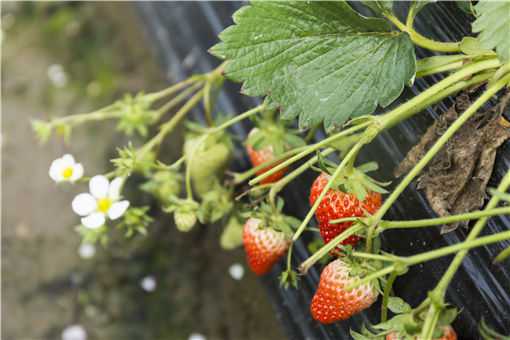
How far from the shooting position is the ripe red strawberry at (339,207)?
2.65ft

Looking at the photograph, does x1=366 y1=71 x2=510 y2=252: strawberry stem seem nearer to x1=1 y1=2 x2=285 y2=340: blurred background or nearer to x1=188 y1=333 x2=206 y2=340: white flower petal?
x1=1 y1=2 x2=285 y2=340: blurred background

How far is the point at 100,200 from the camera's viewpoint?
95 cm

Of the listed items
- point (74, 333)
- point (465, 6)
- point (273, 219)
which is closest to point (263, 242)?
point (273, 219)

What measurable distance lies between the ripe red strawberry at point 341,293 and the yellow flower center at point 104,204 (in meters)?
0.30

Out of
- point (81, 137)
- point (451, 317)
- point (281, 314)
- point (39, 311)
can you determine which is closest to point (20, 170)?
point (81, 137)

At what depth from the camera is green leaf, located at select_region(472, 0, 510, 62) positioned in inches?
29.1

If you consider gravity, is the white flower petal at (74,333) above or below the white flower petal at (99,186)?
below

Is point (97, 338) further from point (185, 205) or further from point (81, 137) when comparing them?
point (185, 205)

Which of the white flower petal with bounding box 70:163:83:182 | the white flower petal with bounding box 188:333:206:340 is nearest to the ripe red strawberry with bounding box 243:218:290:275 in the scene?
the white flower petal with bounding box 70:163:83:182

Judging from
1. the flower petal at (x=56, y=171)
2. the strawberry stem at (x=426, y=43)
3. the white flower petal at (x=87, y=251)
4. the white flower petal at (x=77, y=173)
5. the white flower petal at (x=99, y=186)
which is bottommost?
the white flower petal at (x=87, y=251)

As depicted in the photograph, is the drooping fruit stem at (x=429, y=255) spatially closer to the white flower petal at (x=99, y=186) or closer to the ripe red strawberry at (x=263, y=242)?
the ripe red strawberry at (x=263, y=242)

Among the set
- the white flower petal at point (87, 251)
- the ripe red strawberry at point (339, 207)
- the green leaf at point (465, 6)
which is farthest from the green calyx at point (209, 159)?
the white flower petal at point (87, 251)

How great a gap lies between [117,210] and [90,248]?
66cm

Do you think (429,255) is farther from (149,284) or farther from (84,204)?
(149,284)
